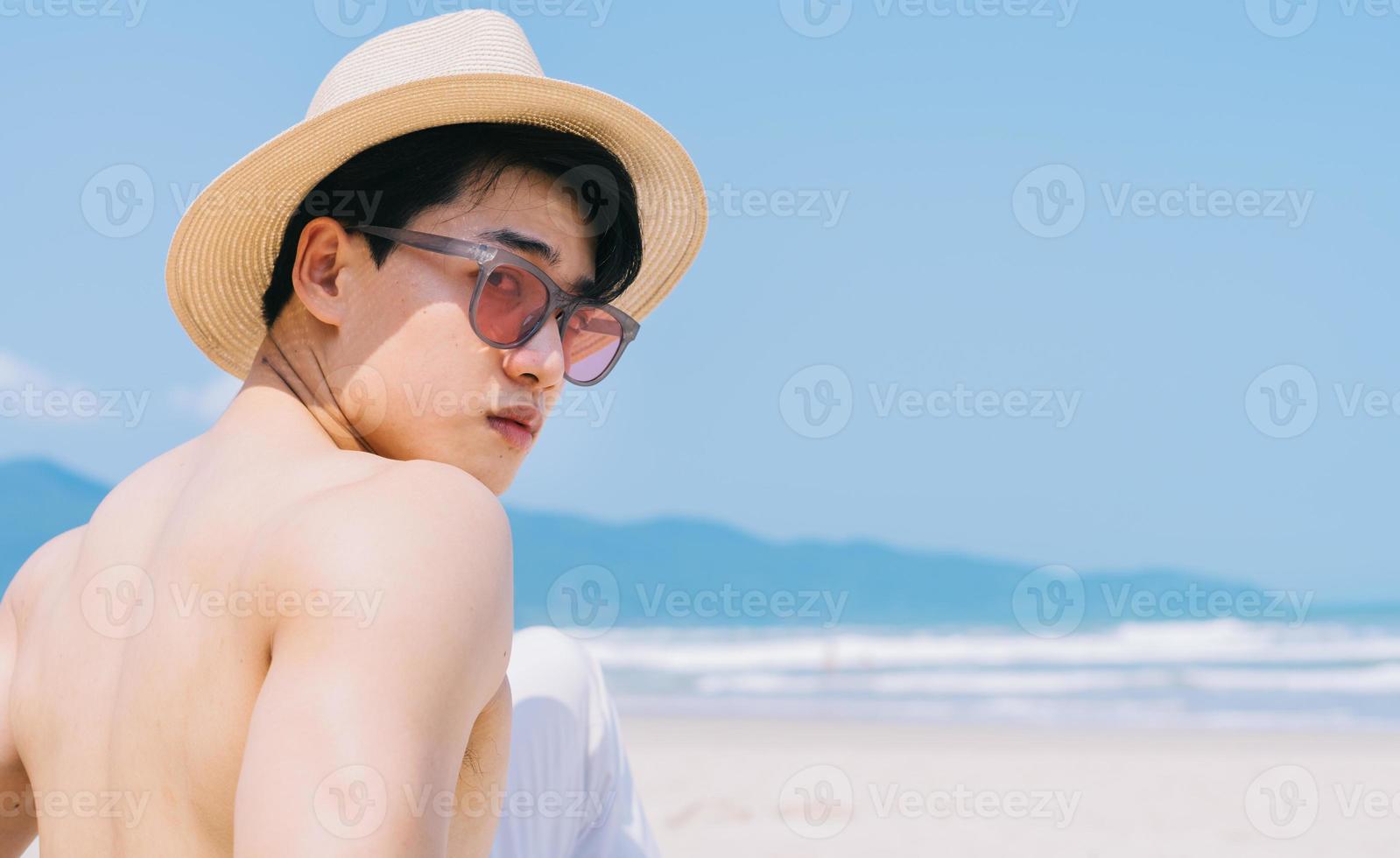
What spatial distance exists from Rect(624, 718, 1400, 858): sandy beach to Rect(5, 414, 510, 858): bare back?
4.24m

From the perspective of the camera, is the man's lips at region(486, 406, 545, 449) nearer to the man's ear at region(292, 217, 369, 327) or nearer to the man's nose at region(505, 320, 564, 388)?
the man's nose at region(505, 320, 564, 388)

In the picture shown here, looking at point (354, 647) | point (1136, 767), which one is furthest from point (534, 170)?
point (1136, 767)

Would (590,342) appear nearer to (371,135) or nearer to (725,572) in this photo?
(371,135)

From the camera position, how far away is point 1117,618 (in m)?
21.2

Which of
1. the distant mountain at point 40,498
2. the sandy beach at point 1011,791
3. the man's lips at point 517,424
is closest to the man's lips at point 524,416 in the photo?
the man's lips at point 517,424

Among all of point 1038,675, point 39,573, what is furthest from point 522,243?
point 1038,675

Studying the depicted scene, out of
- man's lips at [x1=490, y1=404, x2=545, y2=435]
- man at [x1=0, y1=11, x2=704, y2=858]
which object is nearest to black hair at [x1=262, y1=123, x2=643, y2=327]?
man at [x1=0, y1=11, x2=704, y2=858]

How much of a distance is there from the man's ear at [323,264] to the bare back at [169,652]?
1.08 ft

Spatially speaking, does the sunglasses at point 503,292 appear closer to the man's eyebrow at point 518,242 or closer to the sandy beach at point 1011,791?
the man's eyebrow at point 518,242

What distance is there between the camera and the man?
1.12 metres

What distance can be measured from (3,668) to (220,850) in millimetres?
802

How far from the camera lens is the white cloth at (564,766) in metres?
2.46

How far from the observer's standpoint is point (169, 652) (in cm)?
139

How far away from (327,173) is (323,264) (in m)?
0.22
